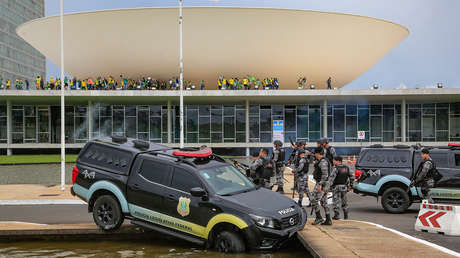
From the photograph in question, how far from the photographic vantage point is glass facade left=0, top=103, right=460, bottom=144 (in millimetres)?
44750

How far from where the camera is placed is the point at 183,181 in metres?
8.32

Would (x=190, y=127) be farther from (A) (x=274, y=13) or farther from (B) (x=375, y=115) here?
(B) (x=375, y=115)

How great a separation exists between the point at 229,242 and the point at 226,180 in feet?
4.68

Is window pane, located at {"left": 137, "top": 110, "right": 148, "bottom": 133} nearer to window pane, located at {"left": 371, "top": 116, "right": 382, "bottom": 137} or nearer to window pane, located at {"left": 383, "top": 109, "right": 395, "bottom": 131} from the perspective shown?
window pane, located at {"left": 371, "top": 116, "right": 382, "bottom": 137}

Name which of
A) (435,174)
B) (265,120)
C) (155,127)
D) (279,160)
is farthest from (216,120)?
(435,174)

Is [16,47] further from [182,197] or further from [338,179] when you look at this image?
[182,197]

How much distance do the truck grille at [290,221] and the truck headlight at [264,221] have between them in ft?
0.75

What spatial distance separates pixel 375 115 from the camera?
1788 inches

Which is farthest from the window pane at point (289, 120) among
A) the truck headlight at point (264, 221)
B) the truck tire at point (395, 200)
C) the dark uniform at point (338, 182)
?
the truck headlight at point (264, 221)

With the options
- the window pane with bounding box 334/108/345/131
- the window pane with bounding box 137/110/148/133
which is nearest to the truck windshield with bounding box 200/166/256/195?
the window pane with bounding box 137/110/148/133

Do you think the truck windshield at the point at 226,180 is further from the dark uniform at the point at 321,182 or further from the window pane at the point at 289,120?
the window pane at the point at 289,120

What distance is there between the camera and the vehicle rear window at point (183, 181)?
8.21m

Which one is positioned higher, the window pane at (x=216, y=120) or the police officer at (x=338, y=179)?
the window pane at (x=216, y=120)

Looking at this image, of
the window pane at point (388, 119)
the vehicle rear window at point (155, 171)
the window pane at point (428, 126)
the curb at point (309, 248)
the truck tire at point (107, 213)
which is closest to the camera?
the curb at point (309, 248)
